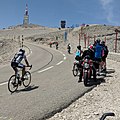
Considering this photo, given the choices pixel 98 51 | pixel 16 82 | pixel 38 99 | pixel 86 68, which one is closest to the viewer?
pixel 38 99

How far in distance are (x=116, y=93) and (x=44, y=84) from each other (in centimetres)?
358

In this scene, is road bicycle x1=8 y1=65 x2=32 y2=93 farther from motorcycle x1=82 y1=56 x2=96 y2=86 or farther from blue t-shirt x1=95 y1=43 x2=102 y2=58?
blue t-shirt x1=95 y1=43 x2=102 y2=58

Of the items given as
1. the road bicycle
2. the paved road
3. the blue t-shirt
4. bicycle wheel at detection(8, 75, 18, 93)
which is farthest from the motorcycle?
bicycle wheel at detection(8, 75, 18, 93)

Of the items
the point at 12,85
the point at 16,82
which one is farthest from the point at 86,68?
the point at 12,85

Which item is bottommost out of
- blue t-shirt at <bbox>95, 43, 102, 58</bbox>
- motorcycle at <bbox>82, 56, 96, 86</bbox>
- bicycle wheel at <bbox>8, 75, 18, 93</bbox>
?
bicycle wheel at <bbox>8, 75, 18, 93</bbox>

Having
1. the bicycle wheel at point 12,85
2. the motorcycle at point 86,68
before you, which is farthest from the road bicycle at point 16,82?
the motorcycle at point 86,68

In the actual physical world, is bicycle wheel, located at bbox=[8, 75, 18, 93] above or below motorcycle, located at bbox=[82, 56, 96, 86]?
below

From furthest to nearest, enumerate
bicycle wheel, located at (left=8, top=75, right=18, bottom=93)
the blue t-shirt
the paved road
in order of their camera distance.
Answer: the blue t-shirt < bicycle wheel, located at (left=8, top=75, right=18, bottom=93) < the paved road

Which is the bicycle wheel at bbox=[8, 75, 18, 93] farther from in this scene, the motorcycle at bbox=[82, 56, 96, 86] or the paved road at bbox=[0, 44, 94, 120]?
the motorcycle at bbox=[82, 56, 96, 86]

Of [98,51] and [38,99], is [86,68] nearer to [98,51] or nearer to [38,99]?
[98,51]

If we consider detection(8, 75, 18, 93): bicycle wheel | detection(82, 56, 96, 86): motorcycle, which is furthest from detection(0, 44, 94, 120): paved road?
detection(82, 56, 96, 86): motorcycle

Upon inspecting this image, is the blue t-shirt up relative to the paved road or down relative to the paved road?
up

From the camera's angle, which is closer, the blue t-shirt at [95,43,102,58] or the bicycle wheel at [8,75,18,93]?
the bicycle wheel at [8,75,18,93]

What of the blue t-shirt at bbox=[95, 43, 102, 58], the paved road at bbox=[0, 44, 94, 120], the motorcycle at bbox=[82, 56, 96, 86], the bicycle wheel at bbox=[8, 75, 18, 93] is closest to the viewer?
the paved road at bbox=[0, 44, 94, 120]
